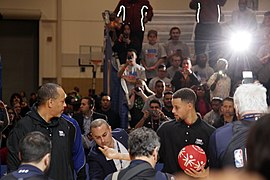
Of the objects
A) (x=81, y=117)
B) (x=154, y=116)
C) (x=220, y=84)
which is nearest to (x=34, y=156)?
(x=154, y=116)

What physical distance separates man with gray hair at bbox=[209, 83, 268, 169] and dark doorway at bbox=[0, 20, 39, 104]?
54.0ft

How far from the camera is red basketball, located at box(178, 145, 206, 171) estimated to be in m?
3.94

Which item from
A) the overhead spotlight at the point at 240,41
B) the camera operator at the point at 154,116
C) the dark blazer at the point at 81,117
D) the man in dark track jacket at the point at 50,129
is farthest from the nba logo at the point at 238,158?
the overhead spotlight at the point at 240,41

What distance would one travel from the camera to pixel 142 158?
3293 mm

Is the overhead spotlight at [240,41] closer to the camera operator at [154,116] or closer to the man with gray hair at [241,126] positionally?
the camera operator at [154,116]

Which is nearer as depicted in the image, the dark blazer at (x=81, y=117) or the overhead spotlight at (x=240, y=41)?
the dark blazer at (x=81, y=117)

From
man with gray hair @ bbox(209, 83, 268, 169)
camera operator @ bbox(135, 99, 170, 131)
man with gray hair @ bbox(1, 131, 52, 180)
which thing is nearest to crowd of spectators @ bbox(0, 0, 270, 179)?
camera operator @ bbox(135, 99, 170, 131)

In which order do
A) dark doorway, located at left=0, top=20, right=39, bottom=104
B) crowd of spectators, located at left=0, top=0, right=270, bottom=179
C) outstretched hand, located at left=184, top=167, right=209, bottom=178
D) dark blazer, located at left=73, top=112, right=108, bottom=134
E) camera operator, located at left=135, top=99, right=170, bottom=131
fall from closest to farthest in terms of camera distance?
outstretched hand, located at left=184, top=167, right=209, bottom=178
crowd of spectators, located at left=0, top=0, right=270, bottom=179
camera operator, located at left=135, top=99, right=170, bottom=131
dark blazer, located at left=73, top=112, right=108, bottom=134
dark doorway, located at left=0, top=20, right=39, bottom=104

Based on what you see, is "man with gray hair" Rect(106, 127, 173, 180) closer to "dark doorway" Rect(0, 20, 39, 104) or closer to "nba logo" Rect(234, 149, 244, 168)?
"nba logo" Rect(234, 149, 244, 168)

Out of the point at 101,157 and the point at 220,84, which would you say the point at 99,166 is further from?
the point at 220,84

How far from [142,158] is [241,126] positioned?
1.98ft

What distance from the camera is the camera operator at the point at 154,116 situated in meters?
8.66

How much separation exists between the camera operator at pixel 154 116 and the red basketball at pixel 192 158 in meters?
4.47

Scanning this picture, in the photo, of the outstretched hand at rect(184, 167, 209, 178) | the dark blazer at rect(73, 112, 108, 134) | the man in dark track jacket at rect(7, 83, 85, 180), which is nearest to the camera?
the outstretched hand at rect(184, 167, 209, 178)
